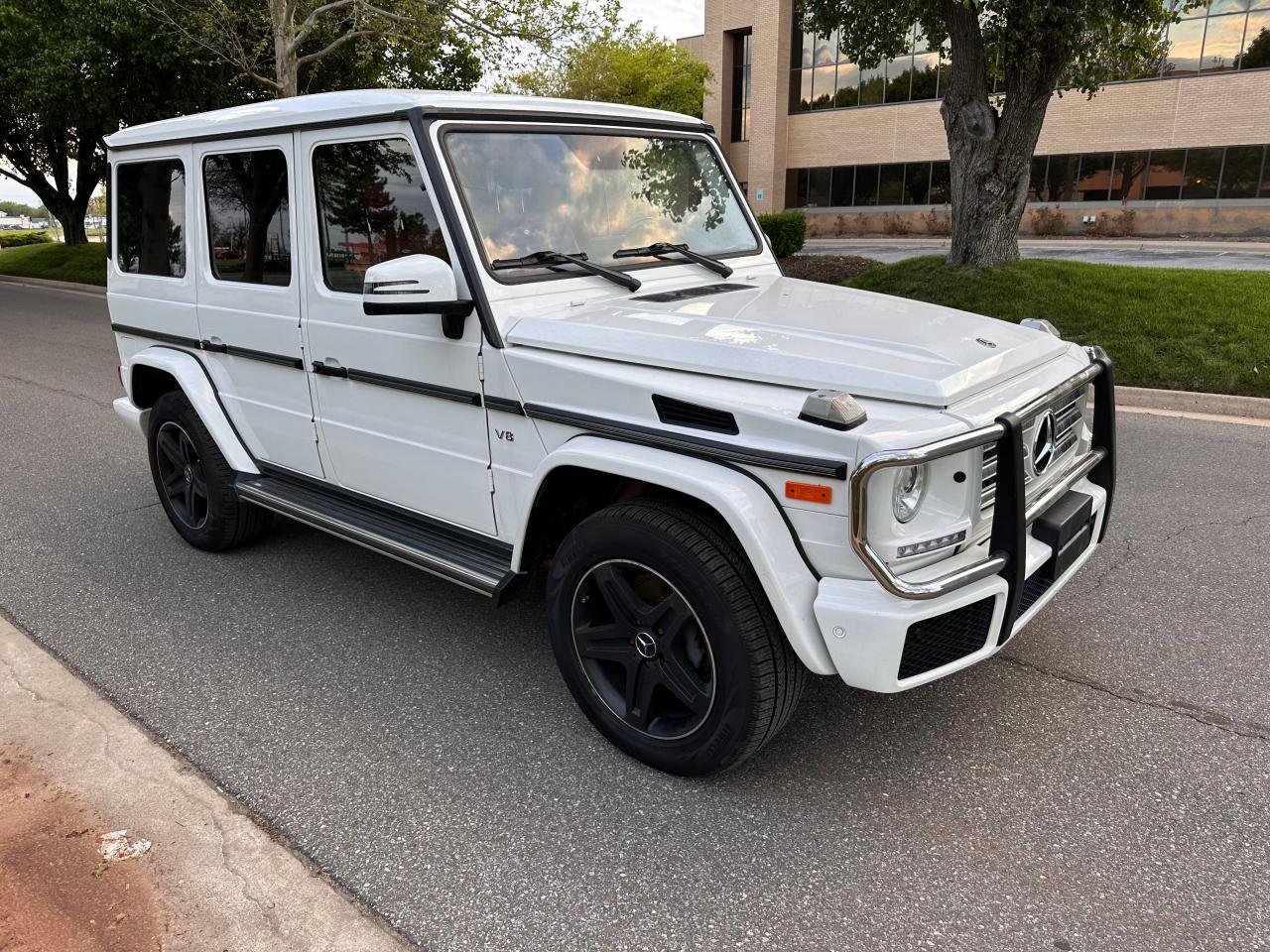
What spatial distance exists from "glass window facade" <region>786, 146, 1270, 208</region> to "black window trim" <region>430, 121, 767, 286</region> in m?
25.0

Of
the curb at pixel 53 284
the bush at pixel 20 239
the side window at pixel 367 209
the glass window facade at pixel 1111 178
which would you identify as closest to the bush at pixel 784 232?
the glass window facade at pixel 1111 178

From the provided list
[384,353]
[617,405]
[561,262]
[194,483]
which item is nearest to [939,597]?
[617,405]

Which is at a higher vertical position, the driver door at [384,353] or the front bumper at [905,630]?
the driver door at [384,353]

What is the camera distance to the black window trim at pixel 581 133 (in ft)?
10.7

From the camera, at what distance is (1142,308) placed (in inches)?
389

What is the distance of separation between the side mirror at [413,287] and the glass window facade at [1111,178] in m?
26.7

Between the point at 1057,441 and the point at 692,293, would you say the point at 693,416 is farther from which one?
the point at 1057,441

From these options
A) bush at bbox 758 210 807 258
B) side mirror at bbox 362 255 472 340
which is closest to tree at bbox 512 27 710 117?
bush at bbox 758 210 807 258

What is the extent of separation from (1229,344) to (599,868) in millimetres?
8686

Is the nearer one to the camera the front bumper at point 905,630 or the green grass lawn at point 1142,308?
the front bumper at point 905,630

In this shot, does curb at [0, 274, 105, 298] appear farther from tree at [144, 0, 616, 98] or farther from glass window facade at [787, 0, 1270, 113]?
glass window facade at [787, 0, 1270, 113]

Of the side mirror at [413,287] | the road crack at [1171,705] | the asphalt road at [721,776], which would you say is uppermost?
the side mirror at [413,287]

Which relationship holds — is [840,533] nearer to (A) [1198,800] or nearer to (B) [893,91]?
(A) [1198,800]

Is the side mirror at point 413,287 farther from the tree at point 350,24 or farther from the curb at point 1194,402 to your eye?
the tree at point 350,24
